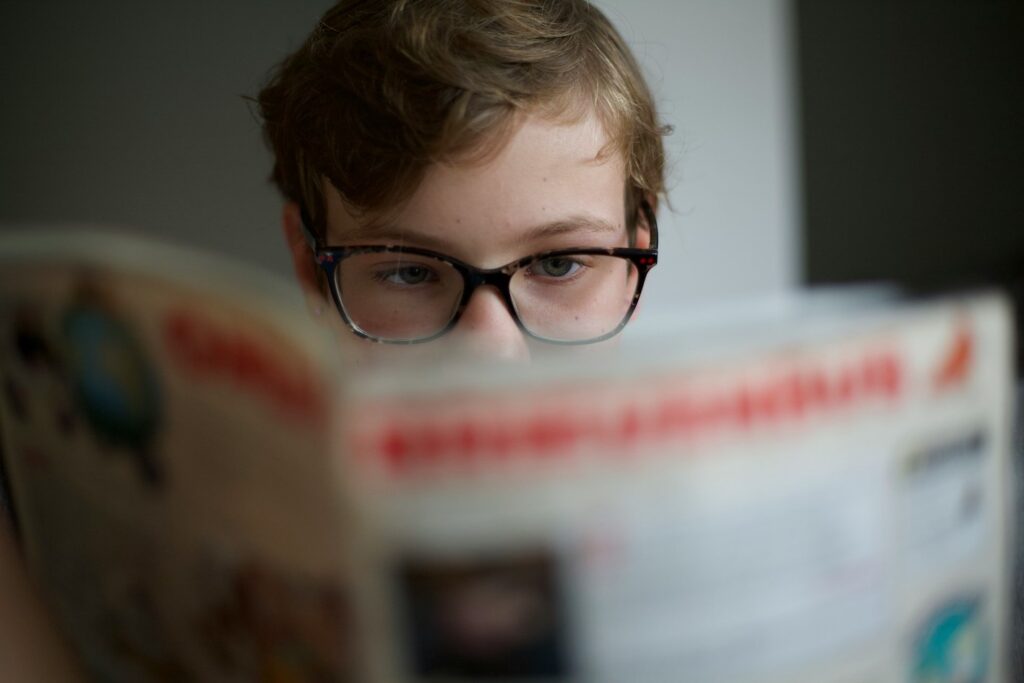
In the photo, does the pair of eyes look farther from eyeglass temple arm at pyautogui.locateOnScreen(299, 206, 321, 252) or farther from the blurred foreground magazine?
the blurred foreground magazine

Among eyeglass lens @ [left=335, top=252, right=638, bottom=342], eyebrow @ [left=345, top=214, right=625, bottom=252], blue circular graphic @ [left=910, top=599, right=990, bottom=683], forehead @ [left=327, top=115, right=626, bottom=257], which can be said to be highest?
forehead @ [left=327, top=115, right=626, bottom=257]

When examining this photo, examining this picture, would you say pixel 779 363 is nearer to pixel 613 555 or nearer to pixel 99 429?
pixel 613 555

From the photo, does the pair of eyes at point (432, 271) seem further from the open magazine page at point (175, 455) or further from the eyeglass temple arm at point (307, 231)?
the open magazine page at point (175, 455)

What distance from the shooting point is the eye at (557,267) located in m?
0.66

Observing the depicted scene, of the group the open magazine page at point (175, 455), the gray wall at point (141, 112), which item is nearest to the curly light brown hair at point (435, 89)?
the open magazine page at point (175, 455)

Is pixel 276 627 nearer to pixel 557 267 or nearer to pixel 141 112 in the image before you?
pixel 557 267

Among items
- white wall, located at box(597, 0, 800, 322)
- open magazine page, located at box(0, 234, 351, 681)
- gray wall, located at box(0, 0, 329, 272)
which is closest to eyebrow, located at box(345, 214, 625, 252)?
open magazine page, located at box(0, 234, 351, 681)

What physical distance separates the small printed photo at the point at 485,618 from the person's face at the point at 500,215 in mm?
383

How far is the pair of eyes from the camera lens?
2.15 feet

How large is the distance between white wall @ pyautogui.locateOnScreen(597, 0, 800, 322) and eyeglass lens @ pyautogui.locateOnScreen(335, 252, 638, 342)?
32.0 inches

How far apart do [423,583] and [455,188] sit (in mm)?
457

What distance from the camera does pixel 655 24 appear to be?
149cm

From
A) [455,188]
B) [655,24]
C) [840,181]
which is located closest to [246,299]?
[455,188]

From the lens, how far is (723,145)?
160 centimetres
